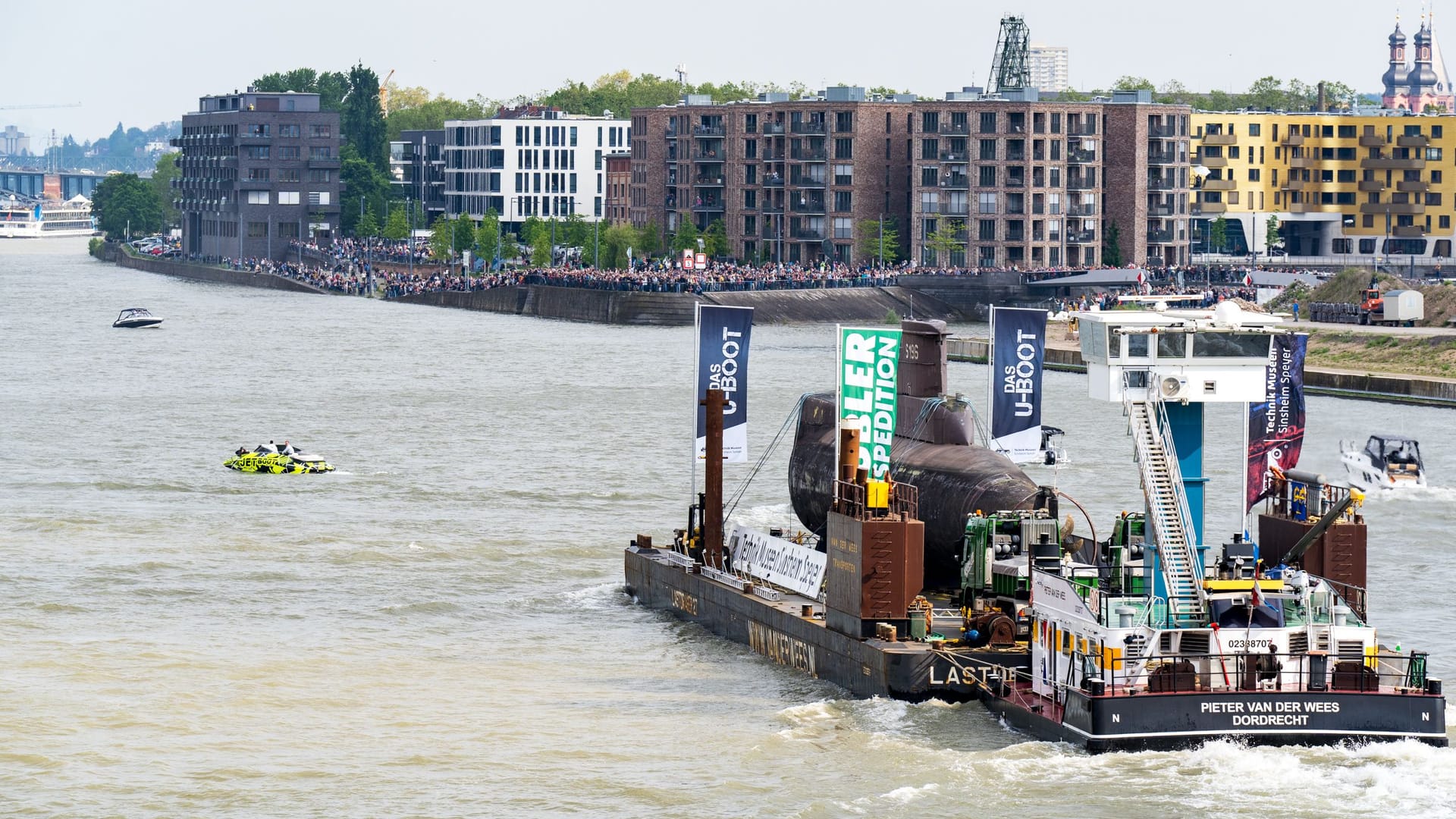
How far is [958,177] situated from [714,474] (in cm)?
12854

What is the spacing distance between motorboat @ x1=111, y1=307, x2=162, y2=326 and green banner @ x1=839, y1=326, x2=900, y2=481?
118m

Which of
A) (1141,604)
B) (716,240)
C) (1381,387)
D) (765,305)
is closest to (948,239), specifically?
(716,240)

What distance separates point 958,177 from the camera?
583 feet

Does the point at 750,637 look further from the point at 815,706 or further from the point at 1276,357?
the point at 1276,357

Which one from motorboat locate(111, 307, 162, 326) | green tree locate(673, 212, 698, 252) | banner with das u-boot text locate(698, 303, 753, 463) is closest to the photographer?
banner with das u-boot text locate(698, 303, 753, 463)

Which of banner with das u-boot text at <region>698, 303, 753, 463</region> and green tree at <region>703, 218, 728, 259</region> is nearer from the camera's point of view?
banner with das u-boot text at <region>698, 303, 753, 463</region>

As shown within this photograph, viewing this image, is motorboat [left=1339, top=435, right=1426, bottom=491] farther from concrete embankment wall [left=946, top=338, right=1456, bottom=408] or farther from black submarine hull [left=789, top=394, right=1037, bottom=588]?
concrete embankment wall [left=946, top=338, right=1456, bottom=408]

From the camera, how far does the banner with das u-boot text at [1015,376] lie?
171 ft

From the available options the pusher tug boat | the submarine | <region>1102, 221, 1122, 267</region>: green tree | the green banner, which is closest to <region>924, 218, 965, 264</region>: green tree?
<region>1102, 221, 1122, 267</region>: green tree

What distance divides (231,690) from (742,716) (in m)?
9.64

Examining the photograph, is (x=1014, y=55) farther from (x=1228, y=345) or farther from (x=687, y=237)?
(x=1228, y=345)

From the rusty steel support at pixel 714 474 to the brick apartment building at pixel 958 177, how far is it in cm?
12565

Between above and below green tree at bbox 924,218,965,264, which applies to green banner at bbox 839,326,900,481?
below

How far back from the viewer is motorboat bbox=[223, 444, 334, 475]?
7744 cm
